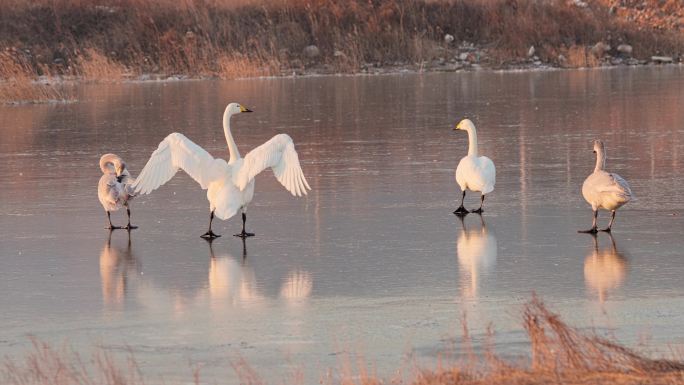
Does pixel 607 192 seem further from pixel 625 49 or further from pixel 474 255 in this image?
pixel 625 49

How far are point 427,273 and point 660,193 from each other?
4175mm

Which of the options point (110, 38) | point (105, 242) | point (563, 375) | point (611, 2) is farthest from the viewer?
point (611, 2)

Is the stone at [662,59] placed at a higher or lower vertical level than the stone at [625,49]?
lower

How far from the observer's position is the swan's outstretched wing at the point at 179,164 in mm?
10492

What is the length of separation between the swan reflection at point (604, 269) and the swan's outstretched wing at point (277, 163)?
98.9 inches

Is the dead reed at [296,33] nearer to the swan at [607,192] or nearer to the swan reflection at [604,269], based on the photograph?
the swan at [607,192]

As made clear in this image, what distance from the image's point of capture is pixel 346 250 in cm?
964

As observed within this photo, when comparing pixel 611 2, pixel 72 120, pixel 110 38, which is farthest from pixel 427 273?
pixel 611 2

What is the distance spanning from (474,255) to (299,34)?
30984 mm

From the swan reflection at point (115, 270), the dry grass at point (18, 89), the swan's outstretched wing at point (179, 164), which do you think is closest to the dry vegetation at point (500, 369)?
the swan reflection at point (115, 270)

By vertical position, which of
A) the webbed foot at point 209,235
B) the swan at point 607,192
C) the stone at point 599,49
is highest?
the stone at point 599,49

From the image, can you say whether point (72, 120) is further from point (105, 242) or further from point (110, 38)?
point (110, 38)

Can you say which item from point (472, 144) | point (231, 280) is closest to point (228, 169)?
point (231, 280)

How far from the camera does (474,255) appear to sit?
9305 millimetres
